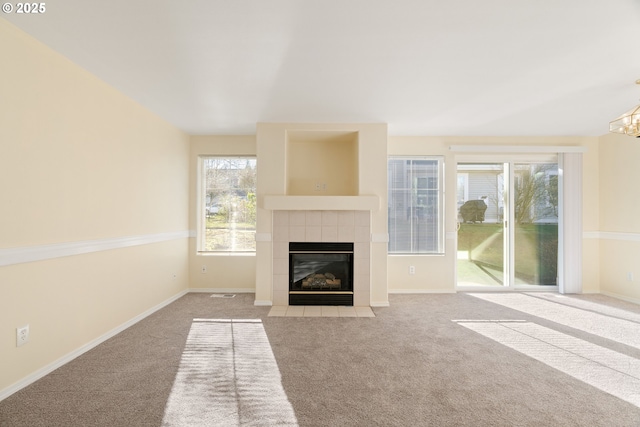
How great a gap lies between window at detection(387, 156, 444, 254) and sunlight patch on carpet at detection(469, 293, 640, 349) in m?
1.10

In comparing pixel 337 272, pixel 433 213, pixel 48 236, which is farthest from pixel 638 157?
pixel 48 236

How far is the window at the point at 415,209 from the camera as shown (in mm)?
5098

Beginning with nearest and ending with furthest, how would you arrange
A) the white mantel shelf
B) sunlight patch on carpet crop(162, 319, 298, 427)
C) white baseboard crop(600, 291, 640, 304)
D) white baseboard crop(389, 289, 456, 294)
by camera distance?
sunlight patch on carpet crop(162, 319, 298, 427) → the white mantel shelf → white baseboard crop(600, 291, 640, 304) → white baseboard crop(389, 289, 456, 294)

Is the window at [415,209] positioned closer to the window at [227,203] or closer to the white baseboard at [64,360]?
the window at [227,203]

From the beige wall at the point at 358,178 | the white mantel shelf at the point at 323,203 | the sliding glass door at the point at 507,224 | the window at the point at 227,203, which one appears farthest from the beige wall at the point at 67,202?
the sliding glass door at the point at 507,224

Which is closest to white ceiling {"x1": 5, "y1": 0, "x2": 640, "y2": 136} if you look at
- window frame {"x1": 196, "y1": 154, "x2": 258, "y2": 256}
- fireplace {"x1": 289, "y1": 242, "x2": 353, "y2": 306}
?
window frame {"x1": 196, "y1": 154, "x2": 258, "y2": 256}

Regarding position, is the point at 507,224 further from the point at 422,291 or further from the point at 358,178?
the point at 358,178

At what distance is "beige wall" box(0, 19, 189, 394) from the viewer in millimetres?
2158

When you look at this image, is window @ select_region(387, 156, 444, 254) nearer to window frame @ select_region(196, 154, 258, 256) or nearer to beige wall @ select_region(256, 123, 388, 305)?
beige wall @ select_region(256, 123, 388, 305)

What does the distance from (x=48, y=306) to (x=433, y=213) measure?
15.6 ft

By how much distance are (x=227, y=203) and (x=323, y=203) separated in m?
1.78

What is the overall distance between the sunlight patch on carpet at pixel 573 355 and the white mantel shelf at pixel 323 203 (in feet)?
5.80

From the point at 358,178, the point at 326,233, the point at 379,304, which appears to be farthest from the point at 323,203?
the point at 379,304

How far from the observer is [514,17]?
6.68 feet
